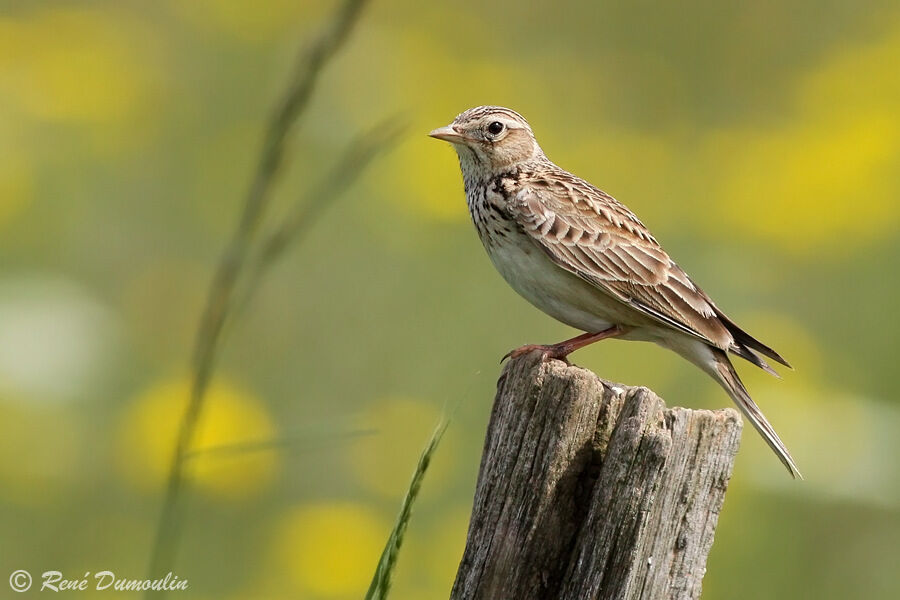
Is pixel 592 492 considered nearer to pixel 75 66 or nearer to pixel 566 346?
pixel 566 346

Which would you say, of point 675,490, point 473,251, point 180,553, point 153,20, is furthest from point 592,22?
point 675,490

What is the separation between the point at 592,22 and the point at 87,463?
32.3ft

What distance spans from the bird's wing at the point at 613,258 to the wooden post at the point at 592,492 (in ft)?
6.09

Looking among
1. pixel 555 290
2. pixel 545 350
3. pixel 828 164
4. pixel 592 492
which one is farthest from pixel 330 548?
pixel 828 164

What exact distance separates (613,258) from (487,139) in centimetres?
95

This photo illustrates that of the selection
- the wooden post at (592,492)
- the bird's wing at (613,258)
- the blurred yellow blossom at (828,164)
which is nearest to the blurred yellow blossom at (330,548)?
the bird's wing at (613,258)

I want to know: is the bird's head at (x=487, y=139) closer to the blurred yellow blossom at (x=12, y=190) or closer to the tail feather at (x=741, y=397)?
the tail feather at (x=741, y=397)

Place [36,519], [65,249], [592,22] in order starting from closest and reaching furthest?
[36,519]
[65,249]
[592,22]

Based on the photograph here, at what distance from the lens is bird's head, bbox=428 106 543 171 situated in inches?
238

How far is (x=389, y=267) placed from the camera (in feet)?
30.4

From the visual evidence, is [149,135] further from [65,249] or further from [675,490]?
[675,490]

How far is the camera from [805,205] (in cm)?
1013

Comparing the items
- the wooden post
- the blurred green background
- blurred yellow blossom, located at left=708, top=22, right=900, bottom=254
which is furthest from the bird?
blurred yellow blossom, located at left=708, top=22, right=900, bottom=254

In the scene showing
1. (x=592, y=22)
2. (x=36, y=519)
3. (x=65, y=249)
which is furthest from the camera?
(x=592, y=22)
